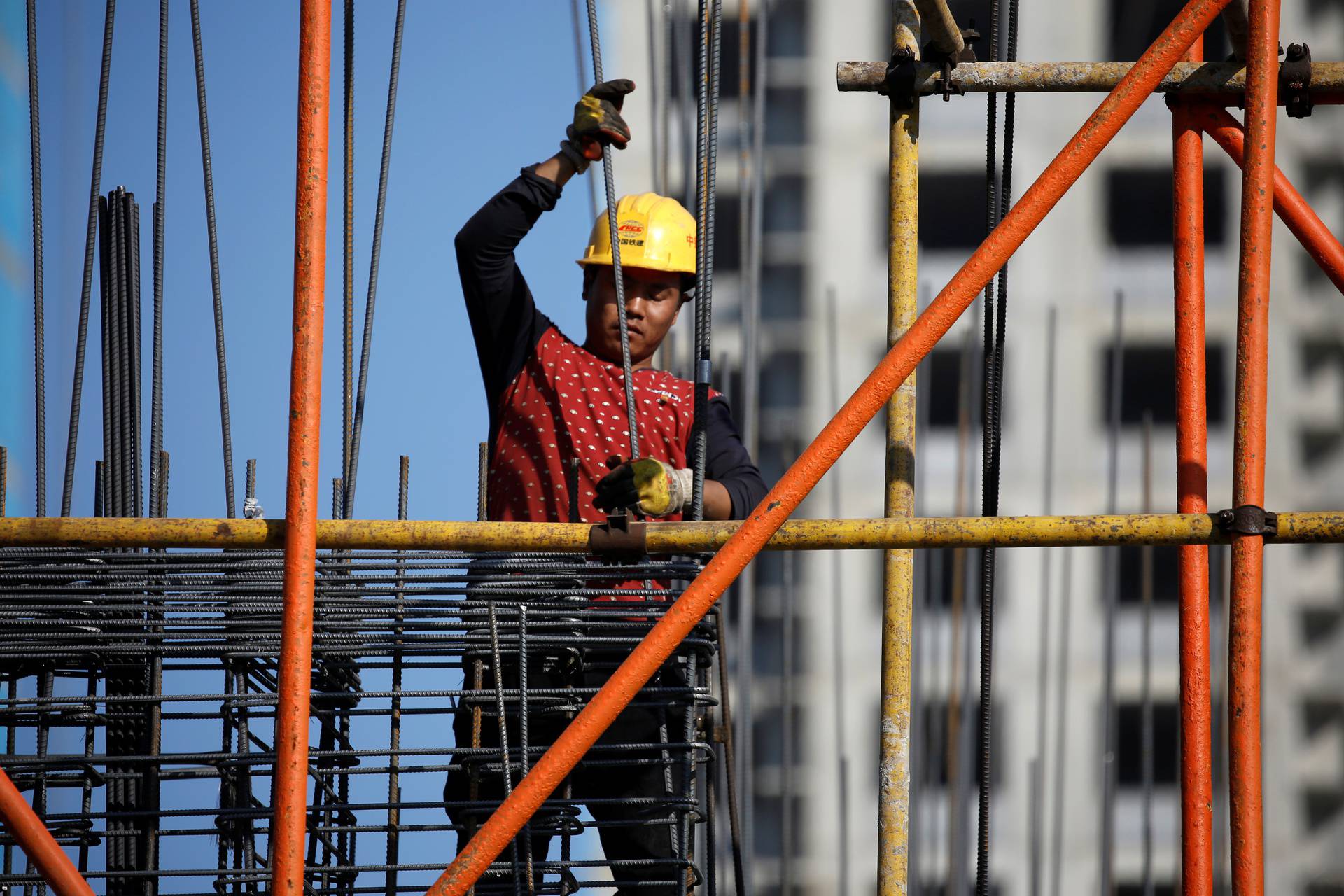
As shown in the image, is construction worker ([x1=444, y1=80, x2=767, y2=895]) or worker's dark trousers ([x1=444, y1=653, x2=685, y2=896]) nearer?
worker's dark trousers ([x1=444, y1=653, x2=685, y2=896])

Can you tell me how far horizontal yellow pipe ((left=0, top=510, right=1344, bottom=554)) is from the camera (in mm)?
2861

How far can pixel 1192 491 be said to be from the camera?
3275 millimetres

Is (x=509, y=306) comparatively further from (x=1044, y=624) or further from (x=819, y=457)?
(x=1044, y=624)

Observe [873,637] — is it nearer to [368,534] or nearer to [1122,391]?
[1122,391]

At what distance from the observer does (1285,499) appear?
20344mm

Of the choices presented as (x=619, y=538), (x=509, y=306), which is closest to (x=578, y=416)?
(x=509, y=306)

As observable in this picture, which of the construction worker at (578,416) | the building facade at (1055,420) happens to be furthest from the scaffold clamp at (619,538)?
the building facade at (1055,420)

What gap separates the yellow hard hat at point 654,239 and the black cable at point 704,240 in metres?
1.16

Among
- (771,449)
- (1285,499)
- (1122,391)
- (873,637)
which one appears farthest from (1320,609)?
(771,449)

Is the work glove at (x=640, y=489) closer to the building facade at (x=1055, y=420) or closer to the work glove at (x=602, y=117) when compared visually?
the work glove at (x=602, y=117)

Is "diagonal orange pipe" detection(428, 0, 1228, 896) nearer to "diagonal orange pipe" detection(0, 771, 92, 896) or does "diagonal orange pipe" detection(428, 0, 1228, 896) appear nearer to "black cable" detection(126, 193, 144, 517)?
"diagonal orange pipe" detection(0, 771, 92, 896)

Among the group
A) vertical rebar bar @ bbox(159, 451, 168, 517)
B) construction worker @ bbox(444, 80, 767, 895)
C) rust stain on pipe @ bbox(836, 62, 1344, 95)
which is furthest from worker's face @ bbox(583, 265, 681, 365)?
vertical rebar bar @ bbox(159, 451, 168, 517)

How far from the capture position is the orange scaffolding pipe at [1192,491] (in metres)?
3.09

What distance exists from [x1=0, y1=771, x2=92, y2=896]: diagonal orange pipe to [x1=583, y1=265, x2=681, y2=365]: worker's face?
2.57 metres
